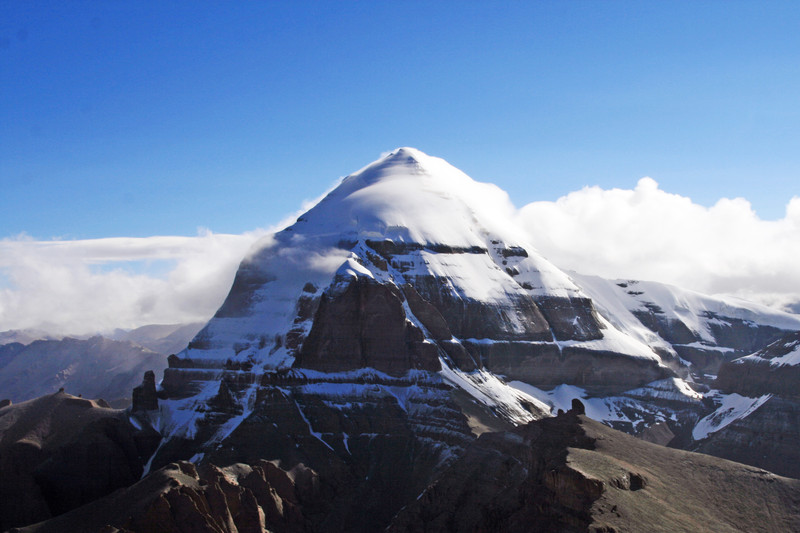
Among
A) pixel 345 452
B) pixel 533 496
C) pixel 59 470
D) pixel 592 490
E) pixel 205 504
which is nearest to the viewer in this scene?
pixel 592 490

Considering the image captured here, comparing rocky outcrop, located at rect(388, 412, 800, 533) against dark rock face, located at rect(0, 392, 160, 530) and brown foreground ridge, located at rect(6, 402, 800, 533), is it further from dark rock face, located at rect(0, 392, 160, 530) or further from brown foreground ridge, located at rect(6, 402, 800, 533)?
dark rock face, located at rect(0, 392, 160, 530)

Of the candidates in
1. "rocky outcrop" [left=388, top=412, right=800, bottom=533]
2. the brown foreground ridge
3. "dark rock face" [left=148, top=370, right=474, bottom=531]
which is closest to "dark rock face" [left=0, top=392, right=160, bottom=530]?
"dark rock face" [left=148, top=370, right=474, bottom=531]

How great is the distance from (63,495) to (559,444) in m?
95.5

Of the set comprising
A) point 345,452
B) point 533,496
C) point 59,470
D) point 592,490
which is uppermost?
point 592,490

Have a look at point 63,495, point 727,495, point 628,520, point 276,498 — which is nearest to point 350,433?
point 276,498

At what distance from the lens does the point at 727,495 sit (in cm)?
11412

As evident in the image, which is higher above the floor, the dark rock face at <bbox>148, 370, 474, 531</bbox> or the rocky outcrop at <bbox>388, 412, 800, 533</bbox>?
the rocky outcrop at <bbox>388, 412, 800, 533</bbox>

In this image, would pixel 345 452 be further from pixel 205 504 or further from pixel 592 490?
pixel 592 490

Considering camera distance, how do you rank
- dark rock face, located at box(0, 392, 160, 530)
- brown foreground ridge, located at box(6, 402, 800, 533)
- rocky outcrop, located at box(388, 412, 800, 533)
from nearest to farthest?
rocky outcrop, located at box(388, 412, 800, 533) → brown foreground ridge, located at box(6, 402, 800, 533) → dark rock face, located at box(0, 392, 160, 530)

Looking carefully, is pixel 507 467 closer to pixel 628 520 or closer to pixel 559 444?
pixel 559 444

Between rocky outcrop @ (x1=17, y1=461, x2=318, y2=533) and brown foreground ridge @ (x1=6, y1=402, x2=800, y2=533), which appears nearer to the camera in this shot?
brown foreground ridge @ (x1=6, y1=402, x2=800, y2=533)

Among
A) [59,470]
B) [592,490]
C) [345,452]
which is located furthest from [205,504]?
[345,452]

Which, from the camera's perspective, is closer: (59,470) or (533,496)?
(533,496)

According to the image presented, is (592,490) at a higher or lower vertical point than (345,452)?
higher
